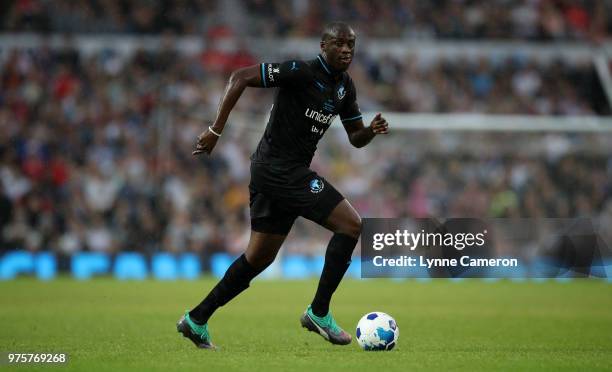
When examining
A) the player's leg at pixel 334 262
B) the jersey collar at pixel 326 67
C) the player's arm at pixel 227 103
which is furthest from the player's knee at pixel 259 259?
the jersey collar at pixel 326 67

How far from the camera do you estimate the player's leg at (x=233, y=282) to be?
8391mm

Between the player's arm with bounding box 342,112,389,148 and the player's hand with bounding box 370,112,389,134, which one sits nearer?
the player's hand with bounding box 370,112,389,134

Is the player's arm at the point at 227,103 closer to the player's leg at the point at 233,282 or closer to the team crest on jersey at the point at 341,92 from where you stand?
the team crest on jersey at the point at 341,92

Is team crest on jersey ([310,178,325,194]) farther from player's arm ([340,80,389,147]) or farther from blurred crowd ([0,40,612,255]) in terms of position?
blurred crowd ([0,40,612,255])

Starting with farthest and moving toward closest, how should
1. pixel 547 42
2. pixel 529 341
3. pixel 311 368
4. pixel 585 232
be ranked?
Result: pixel 547 42 < pixel 585 232 < pixel 529 341 < pixel 311 368

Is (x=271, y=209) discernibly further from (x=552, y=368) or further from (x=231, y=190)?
(x=231, y=190)

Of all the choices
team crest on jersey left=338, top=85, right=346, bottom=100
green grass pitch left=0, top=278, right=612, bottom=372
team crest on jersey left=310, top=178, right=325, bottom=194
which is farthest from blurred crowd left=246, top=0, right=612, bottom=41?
team crest on jersey left=310, top=178, right=325, bottom=194

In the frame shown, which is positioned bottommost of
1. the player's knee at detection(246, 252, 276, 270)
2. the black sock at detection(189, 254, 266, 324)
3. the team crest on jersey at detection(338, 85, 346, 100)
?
the black sock at detection(189, 254, 266, 324)

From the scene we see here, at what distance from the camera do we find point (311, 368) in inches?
281

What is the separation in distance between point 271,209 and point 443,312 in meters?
5.31

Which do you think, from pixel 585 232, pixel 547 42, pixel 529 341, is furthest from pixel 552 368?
pixel 547 42

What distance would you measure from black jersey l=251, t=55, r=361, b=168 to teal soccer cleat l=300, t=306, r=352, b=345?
4.00 ft

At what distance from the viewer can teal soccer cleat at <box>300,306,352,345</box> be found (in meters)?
8.41

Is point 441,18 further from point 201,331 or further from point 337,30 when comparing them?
point 201,331
